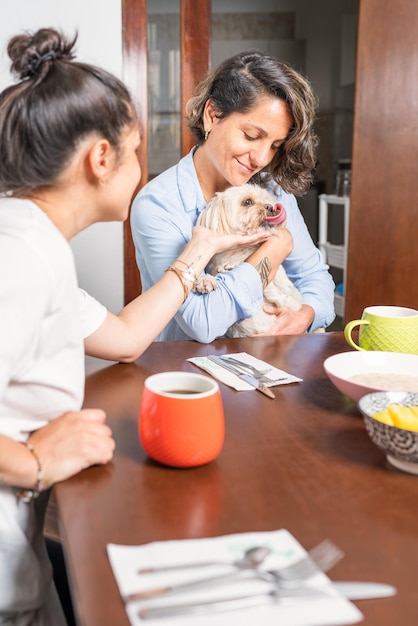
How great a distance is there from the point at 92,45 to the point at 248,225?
153cm

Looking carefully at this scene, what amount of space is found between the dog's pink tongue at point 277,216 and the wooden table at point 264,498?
0.85 meters

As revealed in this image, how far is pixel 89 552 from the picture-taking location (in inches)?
24.8

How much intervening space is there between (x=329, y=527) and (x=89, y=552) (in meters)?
0.24

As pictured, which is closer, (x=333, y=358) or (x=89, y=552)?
(x=89, y=552)

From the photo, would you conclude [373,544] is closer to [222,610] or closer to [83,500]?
[222,610]

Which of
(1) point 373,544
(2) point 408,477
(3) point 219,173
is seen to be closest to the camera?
(1) point 373,544

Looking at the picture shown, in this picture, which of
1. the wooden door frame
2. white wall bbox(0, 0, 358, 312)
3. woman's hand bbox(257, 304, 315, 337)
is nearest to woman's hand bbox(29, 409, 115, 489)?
woman's hand bbox(257, 304, 315, 337)

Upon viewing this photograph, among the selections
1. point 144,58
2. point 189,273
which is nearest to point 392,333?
point 189,273

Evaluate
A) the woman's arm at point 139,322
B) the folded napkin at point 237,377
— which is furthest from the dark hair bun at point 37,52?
the folded napkin at point 237,377

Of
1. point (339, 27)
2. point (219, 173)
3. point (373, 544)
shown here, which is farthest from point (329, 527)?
point (339, 27)

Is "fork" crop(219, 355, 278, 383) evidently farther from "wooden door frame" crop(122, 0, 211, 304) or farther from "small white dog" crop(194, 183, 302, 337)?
"wooden door frame" crop(122, 0, 211, 304)

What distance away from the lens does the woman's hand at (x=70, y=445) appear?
30.8 inches

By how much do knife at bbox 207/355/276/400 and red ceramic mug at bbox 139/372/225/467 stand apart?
27 cm

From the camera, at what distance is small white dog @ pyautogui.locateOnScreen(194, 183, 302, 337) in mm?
1744
